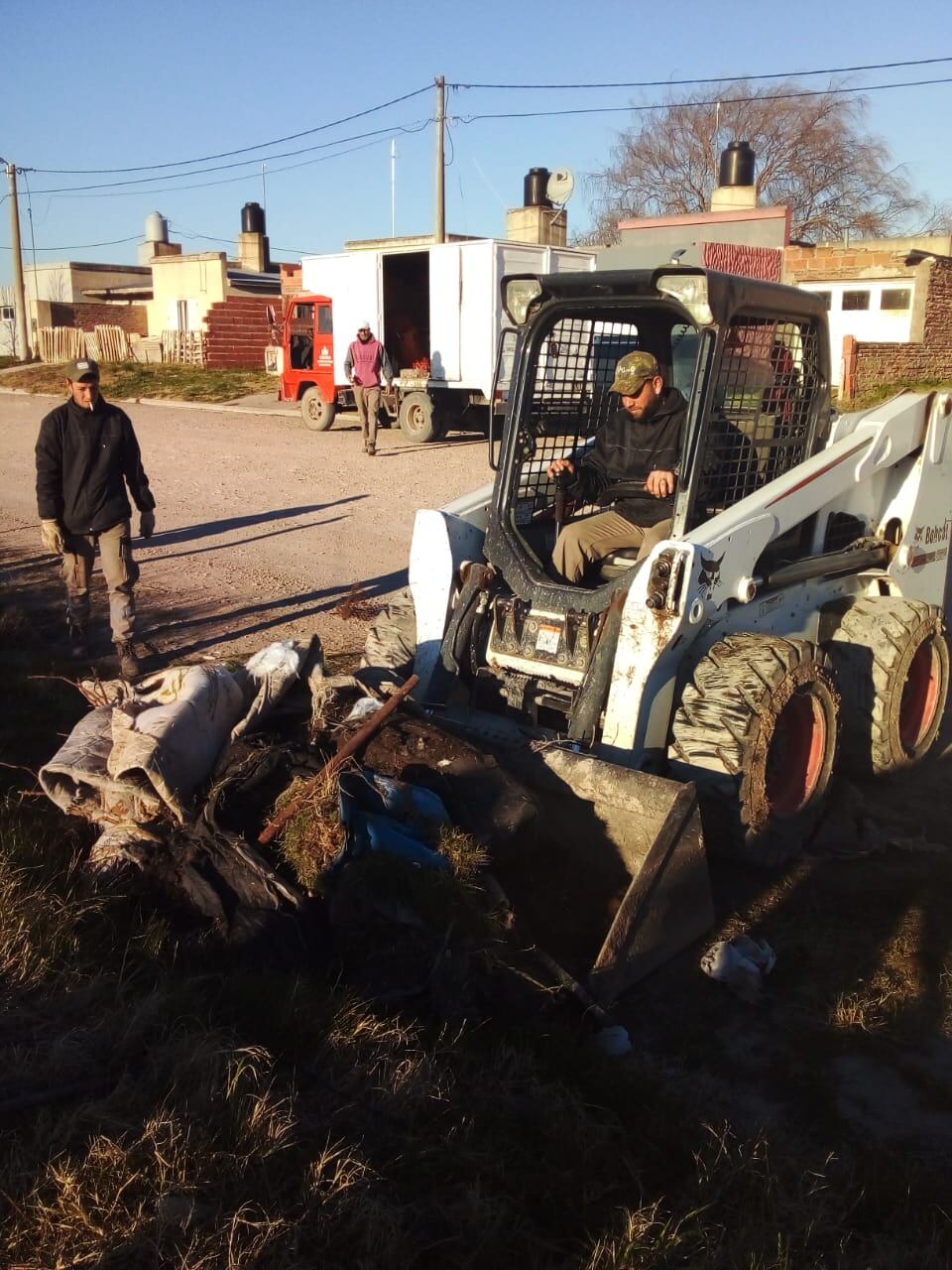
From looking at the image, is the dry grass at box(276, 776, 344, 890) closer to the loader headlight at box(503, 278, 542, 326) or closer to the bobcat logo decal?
the bobcat logo decal

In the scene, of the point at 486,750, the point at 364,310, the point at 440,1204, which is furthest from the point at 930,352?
the point at 440,1204

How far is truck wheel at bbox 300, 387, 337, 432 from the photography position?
843 inches

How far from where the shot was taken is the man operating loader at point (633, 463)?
17.2 feet

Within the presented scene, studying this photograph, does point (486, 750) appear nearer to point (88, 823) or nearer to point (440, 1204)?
point (88, 823)

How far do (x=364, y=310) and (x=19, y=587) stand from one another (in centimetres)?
1301

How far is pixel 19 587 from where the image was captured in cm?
930

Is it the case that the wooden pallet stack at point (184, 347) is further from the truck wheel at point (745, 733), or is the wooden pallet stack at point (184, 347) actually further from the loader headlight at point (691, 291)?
the truck wheel at point (745, 733)

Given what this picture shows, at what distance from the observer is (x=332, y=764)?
4043 mm

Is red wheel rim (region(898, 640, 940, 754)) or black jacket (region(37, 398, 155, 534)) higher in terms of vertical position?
black jacket (region(37, 398, 155, 534))

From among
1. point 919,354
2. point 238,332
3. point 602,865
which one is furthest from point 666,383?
point 238,332

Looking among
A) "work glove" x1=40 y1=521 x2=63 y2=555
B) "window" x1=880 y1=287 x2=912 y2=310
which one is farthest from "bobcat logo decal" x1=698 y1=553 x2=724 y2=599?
"window" x1=880 y1=287 x2=912 y2=310

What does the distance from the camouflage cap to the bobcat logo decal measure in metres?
1.02

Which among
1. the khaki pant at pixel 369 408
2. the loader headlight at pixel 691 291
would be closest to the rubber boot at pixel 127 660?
the loader headlight at pixel 691 291

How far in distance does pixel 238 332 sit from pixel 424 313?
14.5 m
